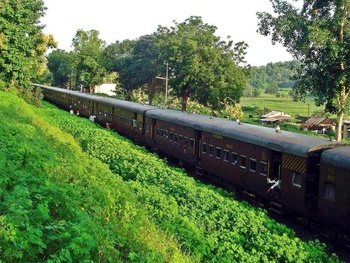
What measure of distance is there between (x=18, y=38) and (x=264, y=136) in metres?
27.5

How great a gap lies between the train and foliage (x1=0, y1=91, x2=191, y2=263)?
17.2 feet

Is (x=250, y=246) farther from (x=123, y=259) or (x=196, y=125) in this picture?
(x=196, y=125)

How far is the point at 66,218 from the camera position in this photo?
7281 millimetres

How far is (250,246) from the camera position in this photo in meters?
9.87

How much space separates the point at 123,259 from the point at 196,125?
541 inches

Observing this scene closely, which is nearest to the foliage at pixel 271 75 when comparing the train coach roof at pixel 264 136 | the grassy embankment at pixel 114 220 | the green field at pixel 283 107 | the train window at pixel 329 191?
the green field at pixel 283 107

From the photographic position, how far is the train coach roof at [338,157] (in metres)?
11.3

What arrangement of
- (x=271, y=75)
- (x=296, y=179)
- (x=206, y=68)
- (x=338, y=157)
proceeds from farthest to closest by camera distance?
(x=271, y=75)
(x=206, y=68)
(x=296, y=179)
(x=338, y=157)

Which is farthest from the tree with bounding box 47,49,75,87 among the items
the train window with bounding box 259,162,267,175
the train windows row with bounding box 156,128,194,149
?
the train window with bounding box 259,162,267,175

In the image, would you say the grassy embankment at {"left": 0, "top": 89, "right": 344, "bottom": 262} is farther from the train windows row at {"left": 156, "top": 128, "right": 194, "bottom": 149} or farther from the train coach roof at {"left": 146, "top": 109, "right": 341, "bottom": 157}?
the train windows row at {"left": 156, "top": 128, "right": 194, "bottom": 149}

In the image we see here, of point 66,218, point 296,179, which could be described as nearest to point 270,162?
point 296,179

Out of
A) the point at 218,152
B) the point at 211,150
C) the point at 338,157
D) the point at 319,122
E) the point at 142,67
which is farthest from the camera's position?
the point at 142,67

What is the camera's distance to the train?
11.7 metres

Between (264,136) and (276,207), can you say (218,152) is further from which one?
(276,207)
